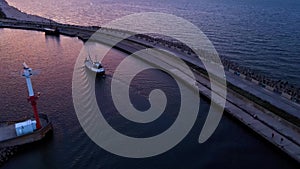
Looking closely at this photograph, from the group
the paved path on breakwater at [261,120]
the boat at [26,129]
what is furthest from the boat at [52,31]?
the boat at [26,129]

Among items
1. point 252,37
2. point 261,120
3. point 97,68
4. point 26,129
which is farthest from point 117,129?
point 252,37

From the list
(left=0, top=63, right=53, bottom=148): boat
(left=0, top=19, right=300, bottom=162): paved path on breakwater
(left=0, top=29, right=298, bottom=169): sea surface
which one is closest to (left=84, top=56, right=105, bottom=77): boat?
(left=0, top=29, right=298, bottom=169): sea surface

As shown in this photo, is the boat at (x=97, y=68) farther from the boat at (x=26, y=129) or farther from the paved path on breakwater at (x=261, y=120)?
the boat at (x=26, y=129)

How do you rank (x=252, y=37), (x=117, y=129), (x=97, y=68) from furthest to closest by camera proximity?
1. (x=252, y=37)
2. (x=97, y=68)
3. (x=117, y=129)

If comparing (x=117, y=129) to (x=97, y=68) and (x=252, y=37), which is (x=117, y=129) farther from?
(x=252, y=37)

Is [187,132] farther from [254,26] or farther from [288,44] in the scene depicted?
[254,26]

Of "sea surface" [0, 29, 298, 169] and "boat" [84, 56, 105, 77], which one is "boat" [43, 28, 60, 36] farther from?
"boat" [84, 56, 105, 77]
